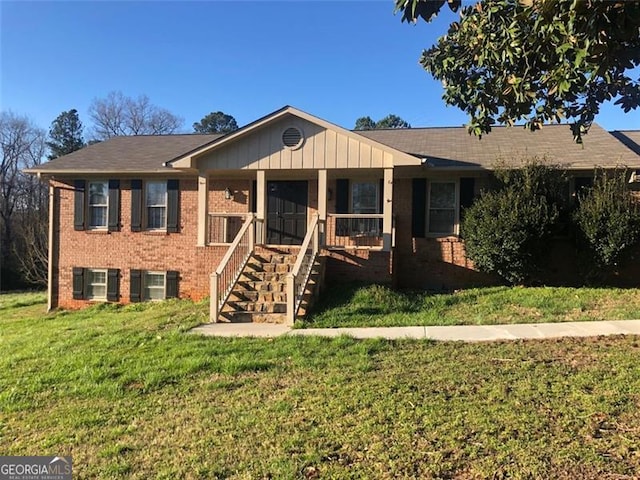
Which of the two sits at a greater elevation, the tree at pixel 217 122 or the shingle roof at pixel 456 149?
the tree at pixel 217 122

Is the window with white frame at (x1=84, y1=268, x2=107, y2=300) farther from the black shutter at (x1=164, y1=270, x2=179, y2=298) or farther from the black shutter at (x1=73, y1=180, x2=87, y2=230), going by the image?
the black shutter at (x1=164, y1=270, x2=179, y2=298)

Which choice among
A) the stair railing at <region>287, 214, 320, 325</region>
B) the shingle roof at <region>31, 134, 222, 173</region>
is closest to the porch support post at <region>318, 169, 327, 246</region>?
the stair railing at <region>287, 214, 320, 325</region>

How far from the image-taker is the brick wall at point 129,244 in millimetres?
12516

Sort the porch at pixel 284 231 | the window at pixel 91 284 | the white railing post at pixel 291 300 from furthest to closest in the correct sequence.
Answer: the window at pixel 91 284 < the porch at pixel 284 231 < the white railing post at pixel 291 300

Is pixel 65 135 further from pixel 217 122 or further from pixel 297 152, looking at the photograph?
pixel 297 152

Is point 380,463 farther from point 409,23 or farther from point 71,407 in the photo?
point 409,23

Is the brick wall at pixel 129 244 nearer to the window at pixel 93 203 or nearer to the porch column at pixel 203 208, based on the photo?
the window at pixel 93 203

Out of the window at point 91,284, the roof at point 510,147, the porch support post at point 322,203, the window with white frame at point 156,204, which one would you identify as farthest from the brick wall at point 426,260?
the window at point 91,284

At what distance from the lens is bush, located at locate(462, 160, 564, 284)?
9586 mm

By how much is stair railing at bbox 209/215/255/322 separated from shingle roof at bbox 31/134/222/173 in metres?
3.36

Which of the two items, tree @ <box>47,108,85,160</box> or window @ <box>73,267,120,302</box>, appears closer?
window @ <box>73,267,120,302</box>

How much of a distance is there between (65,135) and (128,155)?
35.0 meters

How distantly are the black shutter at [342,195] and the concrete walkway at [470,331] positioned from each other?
205 inches

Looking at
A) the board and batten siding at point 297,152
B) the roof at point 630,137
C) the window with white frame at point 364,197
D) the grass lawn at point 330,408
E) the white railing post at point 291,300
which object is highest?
Answer: the roof at point 630,137
